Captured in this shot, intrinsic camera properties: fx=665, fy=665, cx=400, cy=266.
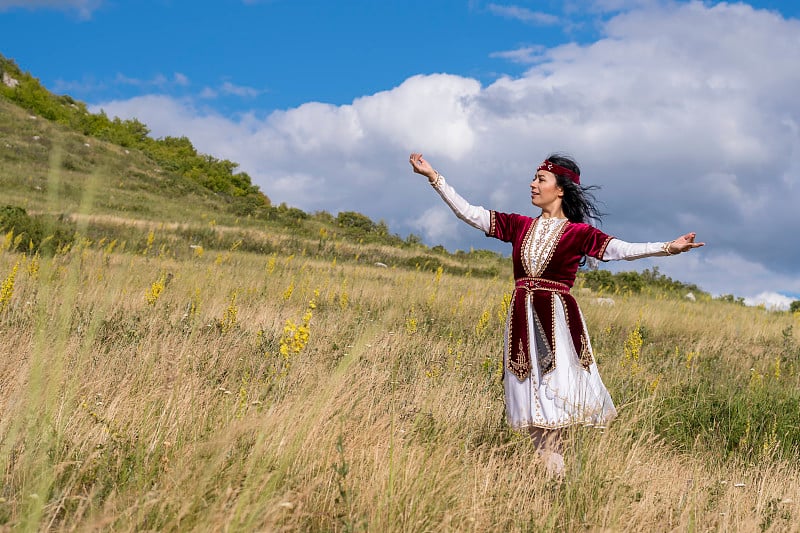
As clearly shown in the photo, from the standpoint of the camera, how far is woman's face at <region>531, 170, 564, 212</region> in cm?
428

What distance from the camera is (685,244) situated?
370cm

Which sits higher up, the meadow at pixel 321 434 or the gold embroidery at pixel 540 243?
the gold embroidery at pixel 540 243

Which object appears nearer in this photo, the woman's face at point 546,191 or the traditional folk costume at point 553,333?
the traditional folk costume at point 553,333

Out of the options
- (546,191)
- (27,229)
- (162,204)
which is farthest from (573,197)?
(162,204)

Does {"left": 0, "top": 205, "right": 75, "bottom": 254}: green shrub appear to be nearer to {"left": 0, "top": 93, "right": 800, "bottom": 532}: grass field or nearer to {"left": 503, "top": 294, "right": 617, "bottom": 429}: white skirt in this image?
{"left": 0, "top": 93, "right": 800, "bottom": 532}: grass field

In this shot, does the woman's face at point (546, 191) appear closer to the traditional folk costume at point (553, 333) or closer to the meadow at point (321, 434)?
the traditional folk costume at point (553, 333)

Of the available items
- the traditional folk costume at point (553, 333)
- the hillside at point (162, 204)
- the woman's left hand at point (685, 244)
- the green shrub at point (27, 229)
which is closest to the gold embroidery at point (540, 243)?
the traditional folk costume at point (553, 333)

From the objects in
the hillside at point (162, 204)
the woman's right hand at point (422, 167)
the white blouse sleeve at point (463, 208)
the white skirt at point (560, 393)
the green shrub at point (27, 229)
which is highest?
the hillside at point (162, 204)

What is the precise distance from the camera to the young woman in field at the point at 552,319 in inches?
151

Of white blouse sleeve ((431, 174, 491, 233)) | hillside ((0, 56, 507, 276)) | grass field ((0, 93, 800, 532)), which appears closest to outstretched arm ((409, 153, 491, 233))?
white blouse sleeve ((431, 174, 491, 233))

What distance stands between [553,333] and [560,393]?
0.35 metres

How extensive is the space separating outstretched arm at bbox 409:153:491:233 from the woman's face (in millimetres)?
337

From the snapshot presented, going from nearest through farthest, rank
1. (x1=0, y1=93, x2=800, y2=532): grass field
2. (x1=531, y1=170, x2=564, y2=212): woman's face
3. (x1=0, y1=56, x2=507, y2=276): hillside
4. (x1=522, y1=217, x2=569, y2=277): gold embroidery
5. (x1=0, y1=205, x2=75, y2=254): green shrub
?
(x1=0, y1=93, x2=800, y2=532): grass field → (x1=522, y1=217, x2=569, y2=277): gold embroidery → (x1=531, y1=170, x2=564, y2=212): woman's face → (x1=0, y1=205, x2=75, y2=254): green shrub → (x1=0, y1=56, x2=507, y2=276): hillside

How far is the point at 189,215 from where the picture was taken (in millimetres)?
26922
